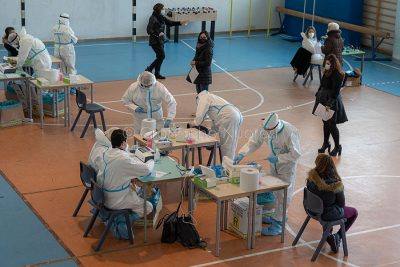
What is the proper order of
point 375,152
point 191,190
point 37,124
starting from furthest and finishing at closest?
point 37,124
point 375,152
point 191,190

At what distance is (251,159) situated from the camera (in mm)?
11812

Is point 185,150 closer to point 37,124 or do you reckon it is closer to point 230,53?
point 37,124

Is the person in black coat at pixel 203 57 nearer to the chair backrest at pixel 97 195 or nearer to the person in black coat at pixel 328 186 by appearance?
the chair backrest at pixel 97 195

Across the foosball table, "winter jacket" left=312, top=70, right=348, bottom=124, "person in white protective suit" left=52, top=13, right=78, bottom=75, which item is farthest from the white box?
the foosball table

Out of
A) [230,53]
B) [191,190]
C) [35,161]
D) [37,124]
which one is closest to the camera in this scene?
[191,190]

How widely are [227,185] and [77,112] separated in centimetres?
594

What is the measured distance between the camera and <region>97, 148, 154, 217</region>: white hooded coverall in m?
8.52

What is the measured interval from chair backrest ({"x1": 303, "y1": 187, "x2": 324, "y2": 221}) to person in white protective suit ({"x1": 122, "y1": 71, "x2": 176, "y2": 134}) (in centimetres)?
316

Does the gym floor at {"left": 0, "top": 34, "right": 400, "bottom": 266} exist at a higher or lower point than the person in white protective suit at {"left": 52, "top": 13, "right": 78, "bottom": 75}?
lower

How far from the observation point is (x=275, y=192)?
30.4 feet

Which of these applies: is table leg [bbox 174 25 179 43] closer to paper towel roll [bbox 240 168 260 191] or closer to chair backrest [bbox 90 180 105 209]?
chair backrest [bbox 90 180 105 209]

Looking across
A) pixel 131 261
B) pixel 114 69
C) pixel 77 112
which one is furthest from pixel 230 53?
pixel 131 261

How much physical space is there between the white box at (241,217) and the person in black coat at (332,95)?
3120mm

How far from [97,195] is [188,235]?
1167 millimetres
